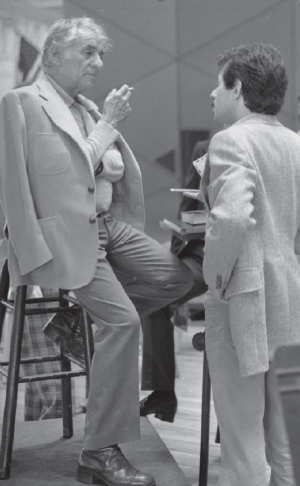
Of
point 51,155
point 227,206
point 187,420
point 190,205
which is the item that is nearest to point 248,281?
point 227,206

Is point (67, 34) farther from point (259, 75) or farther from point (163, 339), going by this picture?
point (163, 339)

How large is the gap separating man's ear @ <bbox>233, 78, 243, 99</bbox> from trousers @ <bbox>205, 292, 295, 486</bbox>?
1.86 ft

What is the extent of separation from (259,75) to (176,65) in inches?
129

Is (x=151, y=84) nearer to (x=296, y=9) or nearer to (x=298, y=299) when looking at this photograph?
(x=296, y=9)

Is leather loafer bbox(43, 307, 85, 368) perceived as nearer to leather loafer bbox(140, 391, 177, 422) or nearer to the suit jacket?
leather loafer bbox(140, 391, 177, 422)

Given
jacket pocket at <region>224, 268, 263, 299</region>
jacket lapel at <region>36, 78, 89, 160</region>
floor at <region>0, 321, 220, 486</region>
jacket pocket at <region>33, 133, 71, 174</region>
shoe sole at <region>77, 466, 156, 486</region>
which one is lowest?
floor at <region>0, 321, 220, 486</region>

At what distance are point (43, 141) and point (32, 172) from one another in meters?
0.10

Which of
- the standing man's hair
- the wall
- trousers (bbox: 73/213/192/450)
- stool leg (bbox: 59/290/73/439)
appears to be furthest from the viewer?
the wall

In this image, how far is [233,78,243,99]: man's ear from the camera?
2338 mm

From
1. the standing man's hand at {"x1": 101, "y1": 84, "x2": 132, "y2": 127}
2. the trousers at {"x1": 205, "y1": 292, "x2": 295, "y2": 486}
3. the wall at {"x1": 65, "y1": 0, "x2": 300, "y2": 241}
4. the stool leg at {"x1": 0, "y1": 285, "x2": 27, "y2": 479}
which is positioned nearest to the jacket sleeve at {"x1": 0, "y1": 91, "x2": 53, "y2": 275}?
the stool leg at {"x1": 0, "y1": 285, "x2": 27, "y2": 479}

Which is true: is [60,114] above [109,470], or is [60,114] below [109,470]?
above

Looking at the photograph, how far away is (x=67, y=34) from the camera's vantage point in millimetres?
2768

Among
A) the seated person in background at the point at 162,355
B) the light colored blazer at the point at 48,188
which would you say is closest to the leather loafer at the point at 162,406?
the seated person in background at the point at 162,355

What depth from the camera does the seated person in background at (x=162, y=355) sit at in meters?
3.28
